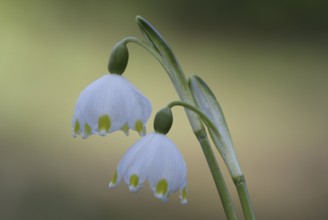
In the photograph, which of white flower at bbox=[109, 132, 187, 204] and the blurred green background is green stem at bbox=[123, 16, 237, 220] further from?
the blurred green background

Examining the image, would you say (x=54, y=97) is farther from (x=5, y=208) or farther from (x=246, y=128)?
(x=246, y=128)

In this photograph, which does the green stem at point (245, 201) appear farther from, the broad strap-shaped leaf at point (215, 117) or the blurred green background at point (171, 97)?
the blurred green background at point (171, 97)

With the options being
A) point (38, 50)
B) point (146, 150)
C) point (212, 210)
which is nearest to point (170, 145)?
point (146, 150)

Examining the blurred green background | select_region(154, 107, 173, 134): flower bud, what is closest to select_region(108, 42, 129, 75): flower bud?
select_region(154, 107, 173, 134): flower bud

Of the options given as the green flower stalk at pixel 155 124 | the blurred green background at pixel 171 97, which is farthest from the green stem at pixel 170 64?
the blurred green background at pixel 171 97

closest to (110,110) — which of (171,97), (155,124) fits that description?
(155,124)

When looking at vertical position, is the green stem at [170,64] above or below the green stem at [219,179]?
above

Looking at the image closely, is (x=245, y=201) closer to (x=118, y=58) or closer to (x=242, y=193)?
(x=242, y=193)
